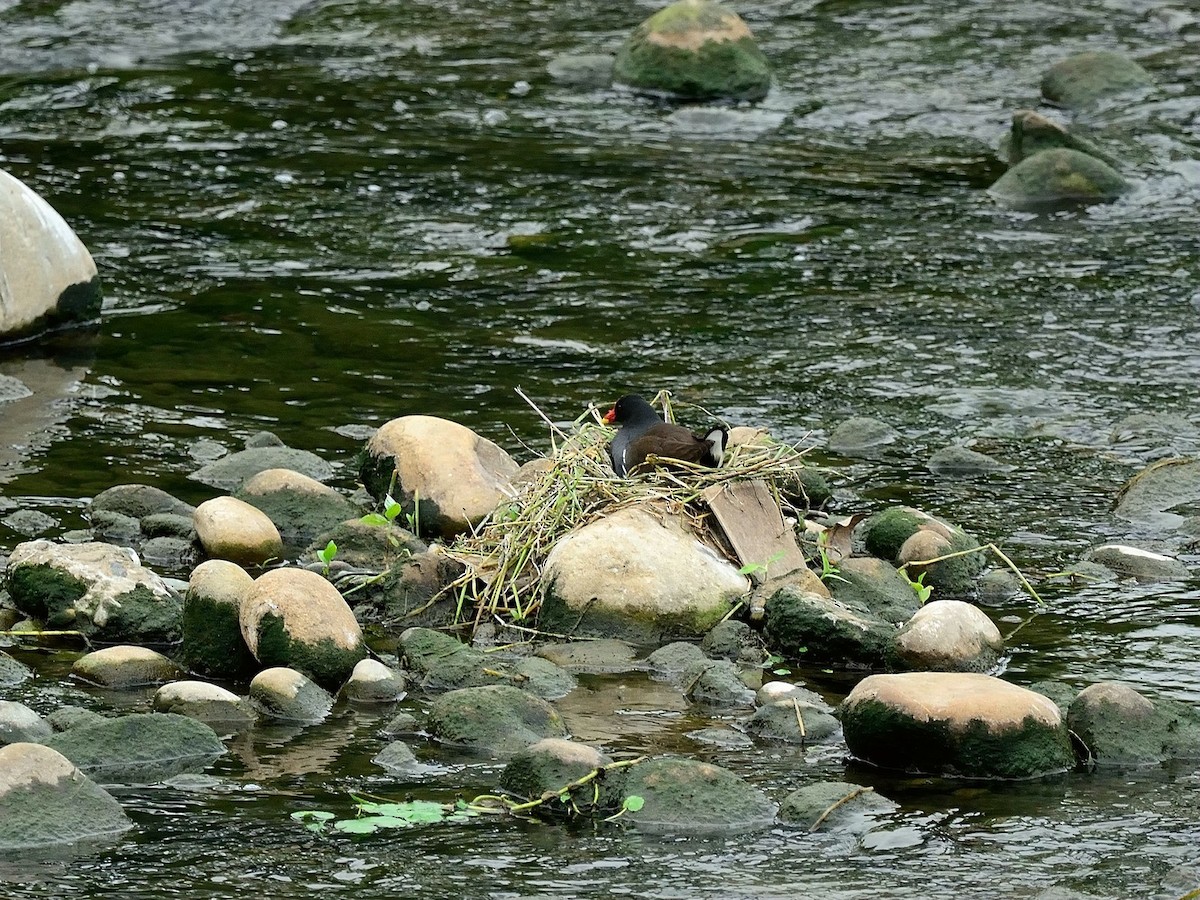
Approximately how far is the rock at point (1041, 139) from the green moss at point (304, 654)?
954 cm

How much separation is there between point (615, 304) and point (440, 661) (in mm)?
5425

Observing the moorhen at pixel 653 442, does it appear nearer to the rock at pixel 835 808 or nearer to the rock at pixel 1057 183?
the rock at pixel 835 808

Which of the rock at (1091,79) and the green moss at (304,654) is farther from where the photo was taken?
the rock at (1091,79)

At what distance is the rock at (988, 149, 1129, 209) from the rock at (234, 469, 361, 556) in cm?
722

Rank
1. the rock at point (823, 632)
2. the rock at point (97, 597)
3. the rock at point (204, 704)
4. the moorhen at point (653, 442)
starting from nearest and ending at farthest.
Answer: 1. the rock at point (204, 704)
2. the rock at point (823, 632)
3. the rock at point (97, 597)
4. the moorhen at point (653, 442)

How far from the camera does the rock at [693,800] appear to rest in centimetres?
523

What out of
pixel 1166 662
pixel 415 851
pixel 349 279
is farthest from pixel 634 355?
pixel 415 851

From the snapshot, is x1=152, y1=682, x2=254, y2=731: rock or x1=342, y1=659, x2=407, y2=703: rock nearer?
x1=152, y1=682, x2=254, y2=731: rock

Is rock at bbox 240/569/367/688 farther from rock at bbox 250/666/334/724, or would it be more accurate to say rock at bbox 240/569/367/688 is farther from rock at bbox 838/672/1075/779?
rock at bbox 838/672/1075/779

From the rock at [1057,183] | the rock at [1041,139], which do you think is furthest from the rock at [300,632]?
the rock at [1041,139]

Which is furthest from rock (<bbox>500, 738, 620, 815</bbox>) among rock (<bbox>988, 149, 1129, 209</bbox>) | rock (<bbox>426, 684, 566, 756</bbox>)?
rock (<bbox>988, 149, 1129, 209</bbox>)

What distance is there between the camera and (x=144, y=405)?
32.0ft

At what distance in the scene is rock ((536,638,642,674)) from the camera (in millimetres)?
6668

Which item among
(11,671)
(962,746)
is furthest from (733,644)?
(11,671)
